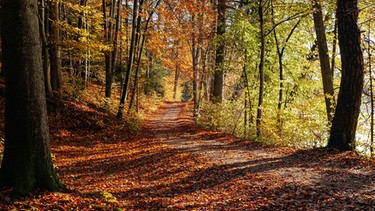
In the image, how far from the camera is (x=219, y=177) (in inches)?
315

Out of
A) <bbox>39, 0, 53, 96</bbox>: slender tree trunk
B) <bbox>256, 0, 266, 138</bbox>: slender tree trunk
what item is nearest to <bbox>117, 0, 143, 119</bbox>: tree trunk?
<bbox>39, 0, 53, 96</bbox>: slender tree trunk

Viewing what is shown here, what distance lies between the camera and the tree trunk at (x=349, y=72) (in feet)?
28.1

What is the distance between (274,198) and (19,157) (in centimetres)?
486

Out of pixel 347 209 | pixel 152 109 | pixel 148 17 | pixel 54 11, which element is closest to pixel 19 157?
pixel 347 209

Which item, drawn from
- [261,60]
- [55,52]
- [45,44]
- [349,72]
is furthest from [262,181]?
[55,52]

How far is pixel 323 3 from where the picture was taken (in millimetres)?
13273

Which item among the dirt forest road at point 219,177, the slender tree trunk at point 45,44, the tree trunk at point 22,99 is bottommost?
the dirt forest road at point 219,177

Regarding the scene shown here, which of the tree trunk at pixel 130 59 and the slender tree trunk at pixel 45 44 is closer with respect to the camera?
the slender tree trunk at pixel 45 44

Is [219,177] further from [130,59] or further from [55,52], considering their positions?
[55,52]

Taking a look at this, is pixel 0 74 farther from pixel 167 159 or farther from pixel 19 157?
pixel 19 157

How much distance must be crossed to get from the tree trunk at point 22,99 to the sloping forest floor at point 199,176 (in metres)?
0.41

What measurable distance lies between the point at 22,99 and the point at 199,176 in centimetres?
506

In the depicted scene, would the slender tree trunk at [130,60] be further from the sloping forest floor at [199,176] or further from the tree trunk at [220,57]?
the tree trunk at [220,57]

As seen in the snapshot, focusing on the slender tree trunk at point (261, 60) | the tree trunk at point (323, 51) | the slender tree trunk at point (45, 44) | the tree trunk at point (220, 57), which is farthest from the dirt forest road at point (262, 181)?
the tree trunk at point (220, 57)
